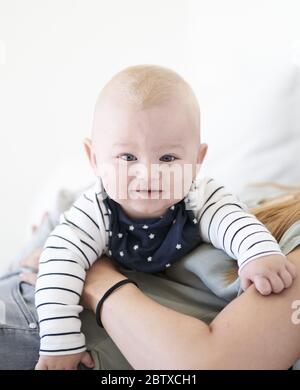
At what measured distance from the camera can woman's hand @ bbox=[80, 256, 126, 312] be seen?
2.68 feet

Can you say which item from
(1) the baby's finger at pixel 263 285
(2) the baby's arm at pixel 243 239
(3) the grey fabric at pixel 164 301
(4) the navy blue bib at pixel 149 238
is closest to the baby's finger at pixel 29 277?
(3) the grey fabric at pixel 164 301

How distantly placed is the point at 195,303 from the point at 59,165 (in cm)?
115

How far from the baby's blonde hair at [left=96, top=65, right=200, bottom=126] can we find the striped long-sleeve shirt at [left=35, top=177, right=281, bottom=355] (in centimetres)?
18

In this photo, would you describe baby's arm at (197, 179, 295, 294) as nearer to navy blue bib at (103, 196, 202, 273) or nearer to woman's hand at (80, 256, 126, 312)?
navy blue bib at (103, 196, 202, 273)

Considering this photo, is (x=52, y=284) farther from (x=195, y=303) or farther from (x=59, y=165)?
(x=59, y=165)

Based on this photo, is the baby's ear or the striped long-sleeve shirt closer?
the striped long-sleeve shirt

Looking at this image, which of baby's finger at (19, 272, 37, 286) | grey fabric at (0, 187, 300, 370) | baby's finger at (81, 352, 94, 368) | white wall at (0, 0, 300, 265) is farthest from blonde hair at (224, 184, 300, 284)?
white wall at (0, 0, 300, 265)

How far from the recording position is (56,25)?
1.74 metres

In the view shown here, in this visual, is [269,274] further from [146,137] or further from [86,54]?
[86,54]

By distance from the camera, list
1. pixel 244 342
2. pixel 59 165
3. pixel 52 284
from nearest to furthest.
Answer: pixel 244 342 → pixel 52 284 → pixel 59 165

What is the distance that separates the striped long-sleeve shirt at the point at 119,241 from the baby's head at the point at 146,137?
0.05 metres

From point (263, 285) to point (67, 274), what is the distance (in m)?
0.31

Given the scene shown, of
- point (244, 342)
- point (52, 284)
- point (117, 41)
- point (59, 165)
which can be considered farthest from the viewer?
point (59, 165)
